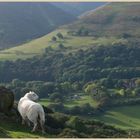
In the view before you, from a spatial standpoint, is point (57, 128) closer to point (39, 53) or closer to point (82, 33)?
point (39, 53)

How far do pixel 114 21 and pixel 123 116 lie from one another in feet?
368

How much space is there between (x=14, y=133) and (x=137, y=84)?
88.7 m

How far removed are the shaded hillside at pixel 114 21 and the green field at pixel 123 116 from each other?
8240 cm

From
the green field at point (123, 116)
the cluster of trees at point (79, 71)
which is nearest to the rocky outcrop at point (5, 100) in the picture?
the green field at point (123, 116)

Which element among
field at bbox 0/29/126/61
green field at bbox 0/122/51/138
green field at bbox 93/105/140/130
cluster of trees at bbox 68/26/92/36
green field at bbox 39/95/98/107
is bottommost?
green field at bbox 93/105/140/130

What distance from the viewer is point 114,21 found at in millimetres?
175625

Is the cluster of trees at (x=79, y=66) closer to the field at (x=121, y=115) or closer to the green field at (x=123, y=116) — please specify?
the field at (x=121, y=115)

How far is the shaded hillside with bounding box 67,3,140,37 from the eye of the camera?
15812 centimetres

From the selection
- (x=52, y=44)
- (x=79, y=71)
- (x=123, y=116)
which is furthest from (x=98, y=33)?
(x=123, y=116)

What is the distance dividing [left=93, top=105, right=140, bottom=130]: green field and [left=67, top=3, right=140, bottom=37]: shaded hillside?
82400mm

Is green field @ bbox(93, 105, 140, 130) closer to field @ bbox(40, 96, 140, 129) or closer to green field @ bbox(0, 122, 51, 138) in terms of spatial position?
field @ bbox(40, 96, 140, 129)

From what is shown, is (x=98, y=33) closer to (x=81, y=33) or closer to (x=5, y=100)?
(x=81, y=33)

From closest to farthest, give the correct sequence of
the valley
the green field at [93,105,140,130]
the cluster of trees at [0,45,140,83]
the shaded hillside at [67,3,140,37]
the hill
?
the green field at [93,105,140,130] → the valley → the cluster of trees at [0,45,140,83] → the hill → the shaded hillside at [67,3,140,37]

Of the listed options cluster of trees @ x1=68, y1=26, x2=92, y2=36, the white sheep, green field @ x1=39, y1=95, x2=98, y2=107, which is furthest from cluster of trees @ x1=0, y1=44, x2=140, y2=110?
the white sheep
